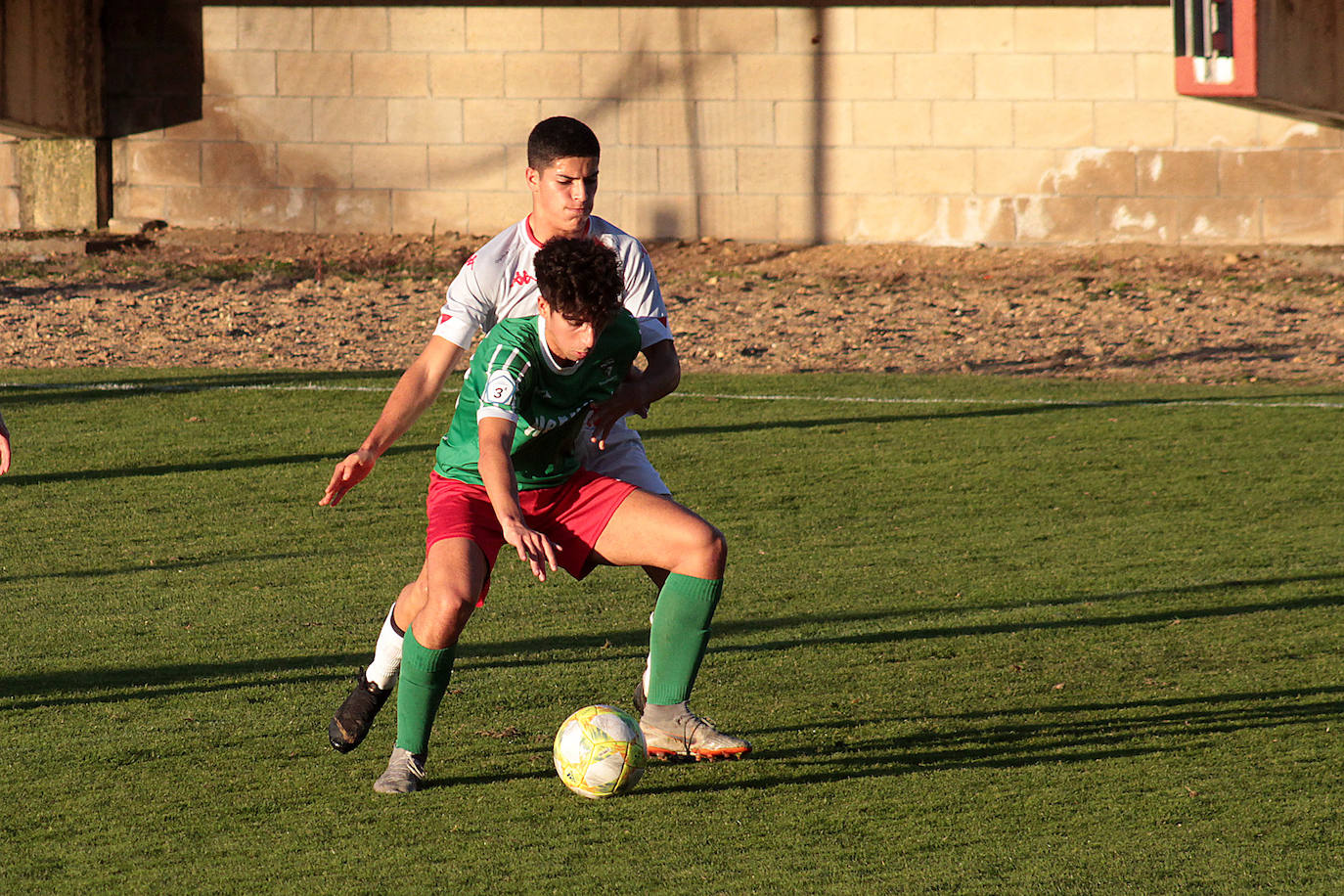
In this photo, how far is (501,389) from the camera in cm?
388

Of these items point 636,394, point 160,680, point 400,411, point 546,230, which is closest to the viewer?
point 400,411

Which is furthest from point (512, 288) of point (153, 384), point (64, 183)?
point (64, 183)

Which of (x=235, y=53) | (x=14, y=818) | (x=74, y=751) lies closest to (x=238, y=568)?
(x=74, y=751)

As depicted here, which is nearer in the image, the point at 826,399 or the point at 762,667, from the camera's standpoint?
the point at 762,667

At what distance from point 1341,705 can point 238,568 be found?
4188 mm

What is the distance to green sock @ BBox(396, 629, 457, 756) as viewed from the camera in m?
3.93

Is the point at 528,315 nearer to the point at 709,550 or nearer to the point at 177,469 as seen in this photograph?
the point at 709,550

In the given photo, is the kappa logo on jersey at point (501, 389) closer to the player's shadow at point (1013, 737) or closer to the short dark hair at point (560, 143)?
the short dark hair at point (560, 143)

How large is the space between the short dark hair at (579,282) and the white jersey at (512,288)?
1.75ft

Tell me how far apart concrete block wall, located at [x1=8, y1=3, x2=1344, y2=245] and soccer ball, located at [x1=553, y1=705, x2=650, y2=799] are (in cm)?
1276

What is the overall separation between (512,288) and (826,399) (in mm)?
6262

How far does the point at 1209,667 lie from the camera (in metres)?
5.20

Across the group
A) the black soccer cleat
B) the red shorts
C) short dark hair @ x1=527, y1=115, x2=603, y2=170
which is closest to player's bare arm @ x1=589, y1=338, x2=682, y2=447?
the red shorts

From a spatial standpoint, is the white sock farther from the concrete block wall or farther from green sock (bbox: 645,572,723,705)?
the concrete block wall
